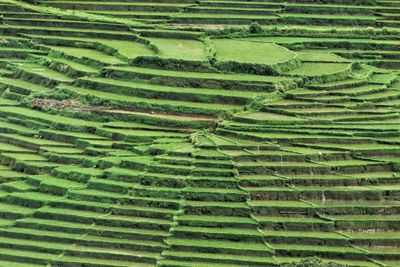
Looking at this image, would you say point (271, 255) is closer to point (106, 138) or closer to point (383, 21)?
point (106, 138)

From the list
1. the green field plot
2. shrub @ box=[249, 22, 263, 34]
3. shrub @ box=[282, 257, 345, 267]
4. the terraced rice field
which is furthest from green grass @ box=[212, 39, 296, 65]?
shrub @ box=[282, 257, 345, 267]

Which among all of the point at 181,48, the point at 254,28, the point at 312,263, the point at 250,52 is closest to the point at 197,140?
the point at 312,263

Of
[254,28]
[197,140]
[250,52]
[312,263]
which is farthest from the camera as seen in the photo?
[254,28]

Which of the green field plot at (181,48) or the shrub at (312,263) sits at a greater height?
the green field plot at (181,48)

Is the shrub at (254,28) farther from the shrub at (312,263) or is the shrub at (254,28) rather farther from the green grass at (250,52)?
the shrub at (312,263)

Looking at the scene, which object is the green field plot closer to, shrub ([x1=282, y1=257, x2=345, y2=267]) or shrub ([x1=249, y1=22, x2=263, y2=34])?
shrub ([x1=249, y1=22, x2=263, y2=34])

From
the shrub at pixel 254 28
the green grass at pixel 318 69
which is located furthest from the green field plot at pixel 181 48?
the green grass at pixel 318 69

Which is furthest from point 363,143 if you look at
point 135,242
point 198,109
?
point 135,242

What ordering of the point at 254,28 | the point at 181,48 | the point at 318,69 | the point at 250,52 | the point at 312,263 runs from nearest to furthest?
the point at 312,263 → the point at 318,69 → the point at 250,52 → the point at 181,48 → the point at 254,28

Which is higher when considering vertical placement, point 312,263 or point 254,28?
point 254,28

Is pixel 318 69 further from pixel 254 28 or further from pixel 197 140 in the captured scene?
pixel 197 140
